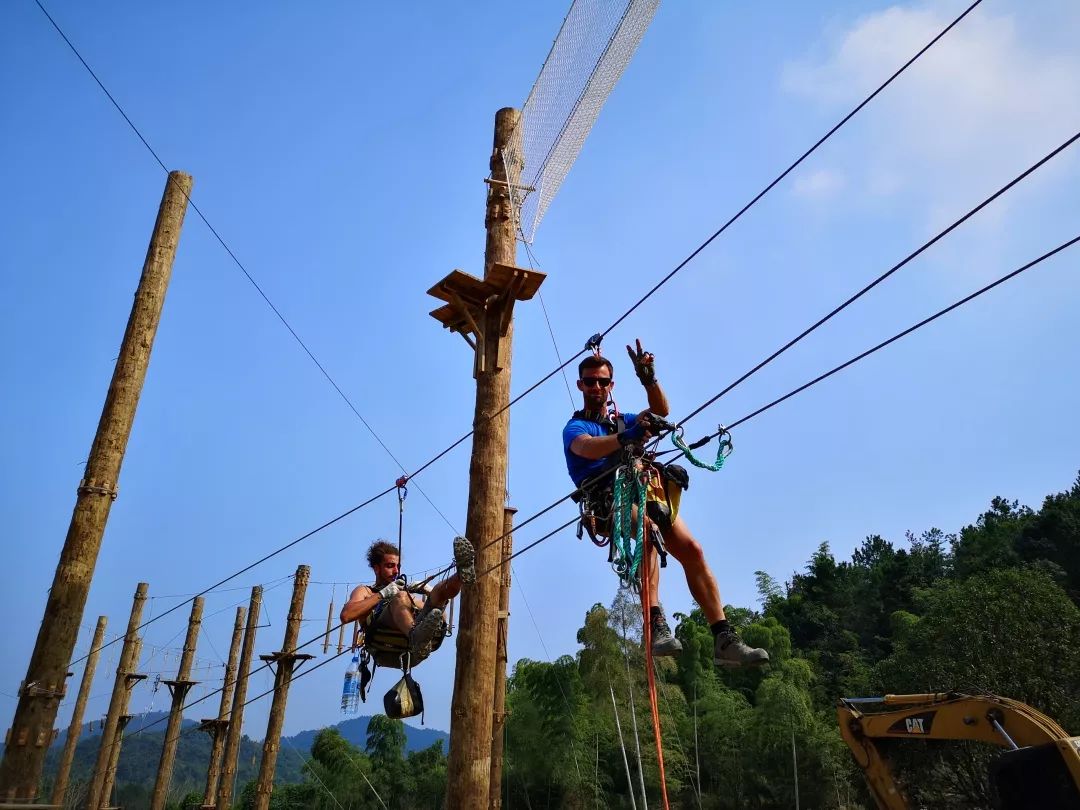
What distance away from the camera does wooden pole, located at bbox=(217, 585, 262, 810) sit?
1396cm

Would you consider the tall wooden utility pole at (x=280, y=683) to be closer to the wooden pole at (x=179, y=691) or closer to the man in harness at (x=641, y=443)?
the wooden pole at (x=179, y=691)

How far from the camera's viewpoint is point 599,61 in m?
6.03

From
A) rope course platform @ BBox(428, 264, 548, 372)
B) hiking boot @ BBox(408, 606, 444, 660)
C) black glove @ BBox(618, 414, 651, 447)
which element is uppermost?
rope course platform @ BBox(428, 264, 548, 372)

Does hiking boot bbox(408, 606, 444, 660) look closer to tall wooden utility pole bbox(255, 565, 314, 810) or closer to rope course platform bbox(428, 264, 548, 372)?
rope course platform bbox(428, 264, 548, 372)

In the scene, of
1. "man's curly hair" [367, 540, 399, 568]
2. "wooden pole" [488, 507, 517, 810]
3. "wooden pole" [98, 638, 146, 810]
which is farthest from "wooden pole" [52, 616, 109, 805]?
"man's curly hair" [367, 540, 399, 568]

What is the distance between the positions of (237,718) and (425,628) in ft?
38.0

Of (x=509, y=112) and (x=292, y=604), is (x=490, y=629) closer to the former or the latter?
(x=509, y=112)

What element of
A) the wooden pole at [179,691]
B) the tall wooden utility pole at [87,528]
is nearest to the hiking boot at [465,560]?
the tall wooden utility pole at [87,528]

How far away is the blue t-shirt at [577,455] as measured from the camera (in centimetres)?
454

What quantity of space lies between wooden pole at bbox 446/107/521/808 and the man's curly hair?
1546mm

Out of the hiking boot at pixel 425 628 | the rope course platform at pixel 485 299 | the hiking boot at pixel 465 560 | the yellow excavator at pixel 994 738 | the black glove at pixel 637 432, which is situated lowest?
the yellow excavator at pixel 994 738

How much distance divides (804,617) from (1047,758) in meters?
46.1

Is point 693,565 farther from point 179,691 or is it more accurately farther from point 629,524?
point 179,691

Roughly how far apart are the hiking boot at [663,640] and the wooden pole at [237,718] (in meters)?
12.1
